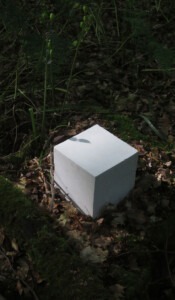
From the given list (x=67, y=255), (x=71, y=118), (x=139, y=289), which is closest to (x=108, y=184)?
(x=67, y=255)

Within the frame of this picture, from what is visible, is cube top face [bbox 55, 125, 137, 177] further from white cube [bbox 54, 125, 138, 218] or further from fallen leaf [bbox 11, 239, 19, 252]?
fallen leaf [bbox 11, 239, 19, 252]

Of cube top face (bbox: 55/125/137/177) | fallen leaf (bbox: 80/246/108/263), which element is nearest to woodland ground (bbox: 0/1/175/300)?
fallen leaf (bbox: 80/246/108/263)

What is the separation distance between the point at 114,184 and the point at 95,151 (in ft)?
0.58

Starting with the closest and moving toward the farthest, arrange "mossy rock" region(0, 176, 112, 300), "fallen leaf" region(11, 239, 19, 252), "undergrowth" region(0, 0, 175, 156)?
"mossy rock" region(0, 176, 112, 300) → "fallen leaf" region(11, 239, 19, 252) → "undergrowth" region(0, 0, 175, 156)

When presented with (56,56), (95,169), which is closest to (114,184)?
(95,169)

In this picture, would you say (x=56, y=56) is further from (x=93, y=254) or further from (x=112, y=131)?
(x=93, y=254)

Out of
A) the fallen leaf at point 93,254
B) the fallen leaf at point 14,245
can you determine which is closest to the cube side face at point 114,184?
the fallen leaf at point 93,254

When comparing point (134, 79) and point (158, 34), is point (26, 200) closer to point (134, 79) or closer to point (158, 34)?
point (134, 79)

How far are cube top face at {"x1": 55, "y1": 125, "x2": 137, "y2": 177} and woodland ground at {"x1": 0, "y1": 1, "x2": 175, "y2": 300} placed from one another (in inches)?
10.5

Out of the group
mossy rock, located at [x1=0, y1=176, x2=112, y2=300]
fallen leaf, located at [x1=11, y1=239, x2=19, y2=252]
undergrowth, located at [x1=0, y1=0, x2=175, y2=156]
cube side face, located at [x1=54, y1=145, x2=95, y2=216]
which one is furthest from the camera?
undergrowth, located at [x1=0, y1=0, x2=175, y2=156]

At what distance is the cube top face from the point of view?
171 cm

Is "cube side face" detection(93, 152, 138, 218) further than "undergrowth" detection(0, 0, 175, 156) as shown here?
No

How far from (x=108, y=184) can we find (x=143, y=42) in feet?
4.11

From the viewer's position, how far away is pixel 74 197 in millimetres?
1896
